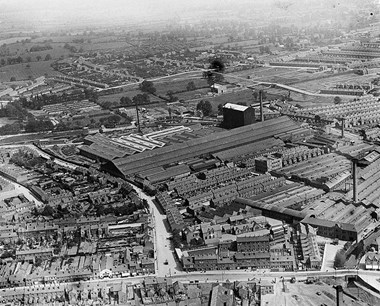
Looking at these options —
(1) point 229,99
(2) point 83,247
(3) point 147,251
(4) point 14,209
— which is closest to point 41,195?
(4) point 14,209

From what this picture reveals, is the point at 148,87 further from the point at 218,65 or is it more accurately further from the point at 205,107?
→ the point at 205,107

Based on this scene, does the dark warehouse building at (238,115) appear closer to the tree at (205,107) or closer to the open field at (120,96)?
the tree at (205,107)

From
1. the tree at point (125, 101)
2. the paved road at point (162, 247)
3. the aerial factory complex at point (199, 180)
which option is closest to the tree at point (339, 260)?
the aerial factory complex at point (199, 180)

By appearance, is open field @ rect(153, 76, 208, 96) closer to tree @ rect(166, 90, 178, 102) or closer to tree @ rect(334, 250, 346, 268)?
tree @ rect(166, 90, 178, 102)

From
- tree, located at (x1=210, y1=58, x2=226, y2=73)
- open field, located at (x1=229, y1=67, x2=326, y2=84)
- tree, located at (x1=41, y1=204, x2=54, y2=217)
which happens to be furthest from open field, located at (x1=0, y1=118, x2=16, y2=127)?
open field, located at (x1=229, y1=67, x2=326, y2=84)

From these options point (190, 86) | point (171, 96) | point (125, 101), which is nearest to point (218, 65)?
point (190, 86)
